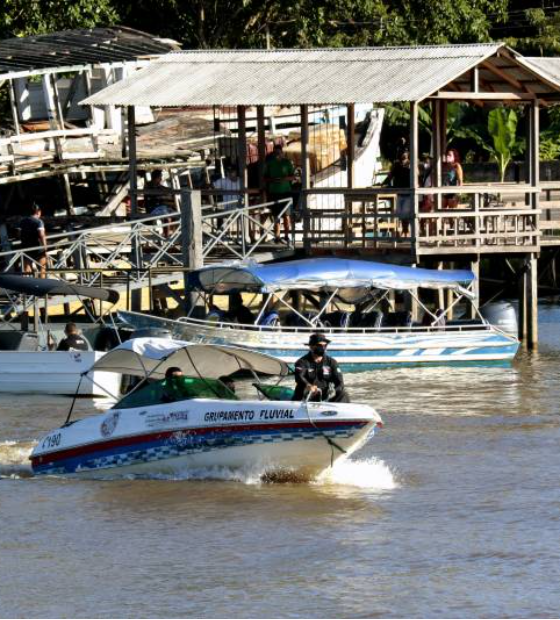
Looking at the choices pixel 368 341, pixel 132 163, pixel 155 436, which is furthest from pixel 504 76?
pixel 155 436

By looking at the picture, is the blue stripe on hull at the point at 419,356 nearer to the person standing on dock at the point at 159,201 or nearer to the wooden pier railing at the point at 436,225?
the wooden pier railing at the point at 436,225

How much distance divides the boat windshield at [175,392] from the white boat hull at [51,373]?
6.42m

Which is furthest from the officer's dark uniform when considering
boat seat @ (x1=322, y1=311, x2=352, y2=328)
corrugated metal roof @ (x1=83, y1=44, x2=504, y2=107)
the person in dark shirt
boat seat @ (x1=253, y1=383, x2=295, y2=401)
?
boat seat @ (x1=253, y1=383, x2=295, y2=401)

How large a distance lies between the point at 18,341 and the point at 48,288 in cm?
104

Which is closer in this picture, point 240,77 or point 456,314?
point 240,77

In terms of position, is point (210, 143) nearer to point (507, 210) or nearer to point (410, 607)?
point (507, 210)

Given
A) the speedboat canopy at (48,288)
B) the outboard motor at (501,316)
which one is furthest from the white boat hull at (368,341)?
the outboard motor at (501,316)

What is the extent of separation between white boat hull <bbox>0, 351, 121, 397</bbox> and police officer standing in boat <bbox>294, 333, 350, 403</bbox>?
6760 millimetres

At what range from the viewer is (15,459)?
737 inches

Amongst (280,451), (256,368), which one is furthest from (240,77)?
(280,451)

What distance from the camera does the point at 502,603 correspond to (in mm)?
12188

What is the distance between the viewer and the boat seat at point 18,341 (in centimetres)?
2406

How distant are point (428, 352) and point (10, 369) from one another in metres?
6.79

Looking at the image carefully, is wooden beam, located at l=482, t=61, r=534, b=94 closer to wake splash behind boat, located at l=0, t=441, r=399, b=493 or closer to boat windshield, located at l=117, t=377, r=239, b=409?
wake splash behind boat, located at l=0, t=441, r=399, b=493
